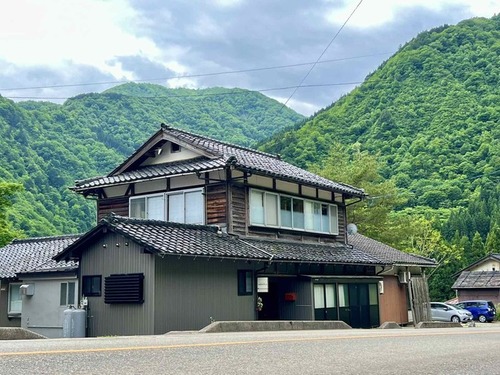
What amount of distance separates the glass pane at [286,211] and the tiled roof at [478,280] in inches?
1405

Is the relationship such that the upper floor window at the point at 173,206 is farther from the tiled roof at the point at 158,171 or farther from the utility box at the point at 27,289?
the utility box at the point at 27,289

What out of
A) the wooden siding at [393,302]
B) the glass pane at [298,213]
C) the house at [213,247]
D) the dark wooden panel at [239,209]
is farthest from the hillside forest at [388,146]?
the dark wooden panel at [239,209]

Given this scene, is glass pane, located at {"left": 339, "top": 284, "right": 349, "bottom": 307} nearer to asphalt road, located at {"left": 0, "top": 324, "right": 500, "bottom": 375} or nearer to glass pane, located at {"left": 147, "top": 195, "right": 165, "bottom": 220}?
glass pane, located at {"left": 147, "top": 195, "right": 165, "bottom": 220}

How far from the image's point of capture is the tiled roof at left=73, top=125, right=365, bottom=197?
73.7 feet

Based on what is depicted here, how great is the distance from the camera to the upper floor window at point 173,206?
76.2ft

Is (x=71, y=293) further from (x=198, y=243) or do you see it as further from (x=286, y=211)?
(x=286, y=211)

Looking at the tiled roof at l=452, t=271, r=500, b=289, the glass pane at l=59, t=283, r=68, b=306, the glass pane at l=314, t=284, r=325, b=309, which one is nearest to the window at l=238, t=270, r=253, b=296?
the glass pane at l=314, t=284, r=325, b=309

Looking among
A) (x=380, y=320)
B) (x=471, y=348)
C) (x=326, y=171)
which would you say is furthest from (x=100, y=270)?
(x=326, y=171)

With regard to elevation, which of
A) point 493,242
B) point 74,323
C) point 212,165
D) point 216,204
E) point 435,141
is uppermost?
point 435,141

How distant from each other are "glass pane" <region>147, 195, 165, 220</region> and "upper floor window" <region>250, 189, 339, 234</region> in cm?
345

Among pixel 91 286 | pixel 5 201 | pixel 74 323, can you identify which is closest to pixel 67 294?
pixel 91 286

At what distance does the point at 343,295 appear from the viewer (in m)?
25.4

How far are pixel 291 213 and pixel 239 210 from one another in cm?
334

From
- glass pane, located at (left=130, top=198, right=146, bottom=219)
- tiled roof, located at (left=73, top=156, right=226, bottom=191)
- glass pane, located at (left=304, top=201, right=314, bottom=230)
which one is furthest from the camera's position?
glass pane, located at (left=304, top=201, right=314, bottom=230)
